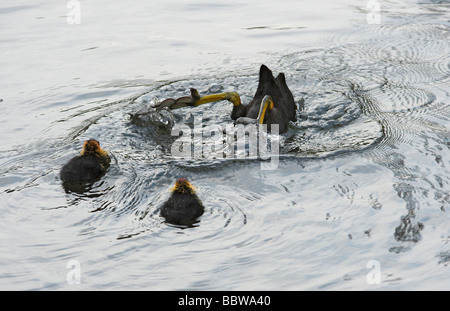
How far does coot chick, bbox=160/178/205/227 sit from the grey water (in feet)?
0.35

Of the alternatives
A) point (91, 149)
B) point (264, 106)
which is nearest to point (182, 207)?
point (91, 149)

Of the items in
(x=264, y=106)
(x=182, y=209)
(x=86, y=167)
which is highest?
(x=264, y=106)

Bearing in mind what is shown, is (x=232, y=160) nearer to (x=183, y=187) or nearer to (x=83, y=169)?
(x=183, y=187)

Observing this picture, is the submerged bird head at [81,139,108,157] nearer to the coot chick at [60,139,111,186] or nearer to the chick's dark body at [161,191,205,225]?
the coot chick at [60,139,111,186]

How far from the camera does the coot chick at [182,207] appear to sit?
14.7 feet

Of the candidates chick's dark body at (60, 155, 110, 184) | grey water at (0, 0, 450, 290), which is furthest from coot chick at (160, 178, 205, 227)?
chick's dark body at (60, 155, 110, 184)

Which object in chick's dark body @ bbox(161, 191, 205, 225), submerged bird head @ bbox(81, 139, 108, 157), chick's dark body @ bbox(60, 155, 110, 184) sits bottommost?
chick's dark body @ bbox(161, 191, 205, 225)

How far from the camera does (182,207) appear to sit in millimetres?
4492

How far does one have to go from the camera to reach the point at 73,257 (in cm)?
405

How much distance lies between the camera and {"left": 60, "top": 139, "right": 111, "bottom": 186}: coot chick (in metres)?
5.14

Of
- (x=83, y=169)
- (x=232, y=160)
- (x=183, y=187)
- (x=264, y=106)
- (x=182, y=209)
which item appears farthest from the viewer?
(x=264, y=106)

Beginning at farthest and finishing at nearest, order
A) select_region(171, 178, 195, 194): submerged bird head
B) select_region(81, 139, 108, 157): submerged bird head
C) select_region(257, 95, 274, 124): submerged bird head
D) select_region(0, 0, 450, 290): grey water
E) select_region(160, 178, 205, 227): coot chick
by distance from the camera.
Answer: select_region(257, 95, 274, 124): submerged bird head < select_region(81, 139, 108, 157): submerged bird head < select_region(171, 178, 195, 194): submerged bird head < select_region(160, 178, 205, 227): coot chick < select_region(0, 0, 450, 290): grey water

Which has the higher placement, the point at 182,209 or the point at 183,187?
the point at 183,187

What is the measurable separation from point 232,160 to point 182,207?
111 centimetres
